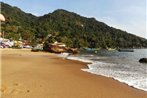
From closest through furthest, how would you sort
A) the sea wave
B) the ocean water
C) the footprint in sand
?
1. the footprint in sand
2. the sea wave
3. the ocean water

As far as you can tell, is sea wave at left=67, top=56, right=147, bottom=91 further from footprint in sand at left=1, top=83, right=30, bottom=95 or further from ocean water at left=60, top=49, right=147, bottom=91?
footprint in sand at left=1, top=83, right=30, bottom=95

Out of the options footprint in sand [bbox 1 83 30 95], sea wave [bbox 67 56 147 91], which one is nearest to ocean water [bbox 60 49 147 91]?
sea wave [bbox 67 56 147 91]

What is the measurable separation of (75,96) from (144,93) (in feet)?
12.2

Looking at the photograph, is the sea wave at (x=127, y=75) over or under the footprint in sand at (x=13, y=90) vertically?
under

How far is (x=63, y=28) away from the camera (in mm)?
178125

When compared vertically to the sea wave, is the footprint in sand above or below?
above

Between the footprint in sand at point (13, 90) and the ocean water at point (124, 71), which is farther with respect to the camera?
the ocean water at point (124, 71)

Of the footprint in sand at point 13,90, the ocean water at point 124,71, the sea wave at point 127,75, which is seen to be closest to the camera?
the footprint in sand at point 13,90

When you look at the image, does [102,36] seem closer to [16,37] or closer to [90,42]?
[90,42]

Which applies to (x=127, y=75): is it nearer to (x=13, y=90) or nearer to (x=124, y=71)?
(x=124, y=71)

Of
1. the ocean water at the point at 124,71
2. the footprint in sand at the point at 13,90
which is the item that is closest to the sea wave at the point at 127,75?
the ocean water at the point at 124,71

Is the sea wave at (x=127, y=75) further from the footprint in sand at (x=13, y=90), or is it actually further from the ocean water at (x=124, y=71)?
the footprint in sand at (x=13, y=90)

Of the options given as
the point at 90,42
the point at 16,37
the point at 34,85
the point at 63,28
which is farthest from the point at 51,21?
the point at 34,85

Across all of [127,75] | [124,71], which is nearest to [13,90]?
[127,75]
